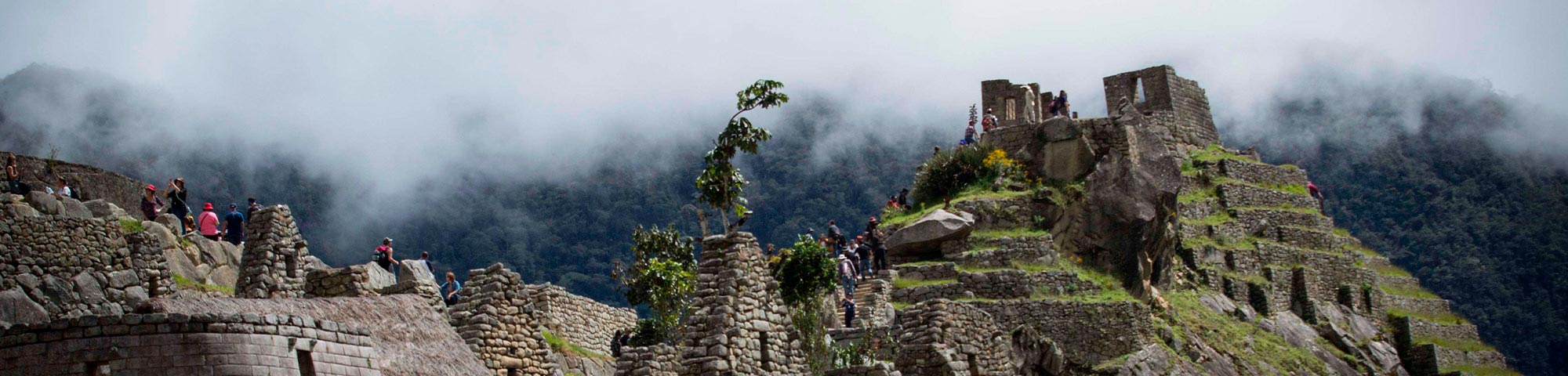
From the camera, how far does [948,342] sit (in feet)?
93.7

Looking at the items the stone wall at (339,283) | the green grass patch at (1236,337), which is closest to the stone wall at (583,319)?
the stone wall at (339,283)

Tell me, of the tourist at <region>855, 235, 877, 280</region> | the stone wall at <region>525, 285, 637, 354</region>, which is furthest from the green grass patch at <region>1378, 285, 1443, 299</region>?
the stone wall at <region>525, 285, 637, 354</region>

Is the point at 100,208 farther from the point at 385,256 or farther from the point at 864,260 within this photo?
the point at 864,260

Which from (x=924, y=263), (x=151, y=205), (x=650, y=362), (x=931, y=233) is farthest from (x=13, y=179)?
(x=931, y=233)

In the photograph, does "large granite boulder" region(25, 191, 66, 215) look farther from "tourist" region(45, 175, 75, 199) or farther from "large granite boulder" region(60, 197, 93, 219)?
"tourist" region(45, 175, 75, 199)

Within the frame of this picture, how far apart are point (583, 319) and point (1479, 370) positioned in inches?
1260

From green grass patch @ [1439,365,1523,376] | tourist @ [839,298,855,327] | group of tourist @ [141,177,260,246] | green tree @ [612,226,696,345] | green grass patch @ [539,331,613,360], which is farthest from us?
green grass patch @ [1439,365,1523,376]

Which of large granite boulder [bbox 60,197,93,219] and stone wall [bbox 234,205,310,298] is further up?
large granite boulder [bbox 60,197,93,219]

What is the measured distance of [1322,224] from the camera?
56.5 m

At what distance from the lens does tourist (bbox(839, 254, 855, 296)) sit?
3938 centimetres

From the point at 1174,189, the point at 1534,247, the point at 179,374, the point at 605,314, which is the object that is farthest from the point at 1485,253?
the point at 179,374

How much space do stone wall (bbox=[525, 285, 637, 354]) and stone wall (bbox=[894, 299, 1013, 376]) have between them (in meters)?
7.85

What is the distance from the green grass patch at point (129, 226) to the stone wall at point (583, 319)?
805 centimetres

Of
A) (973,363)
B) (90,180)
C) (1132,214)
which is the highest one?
(90,180)
